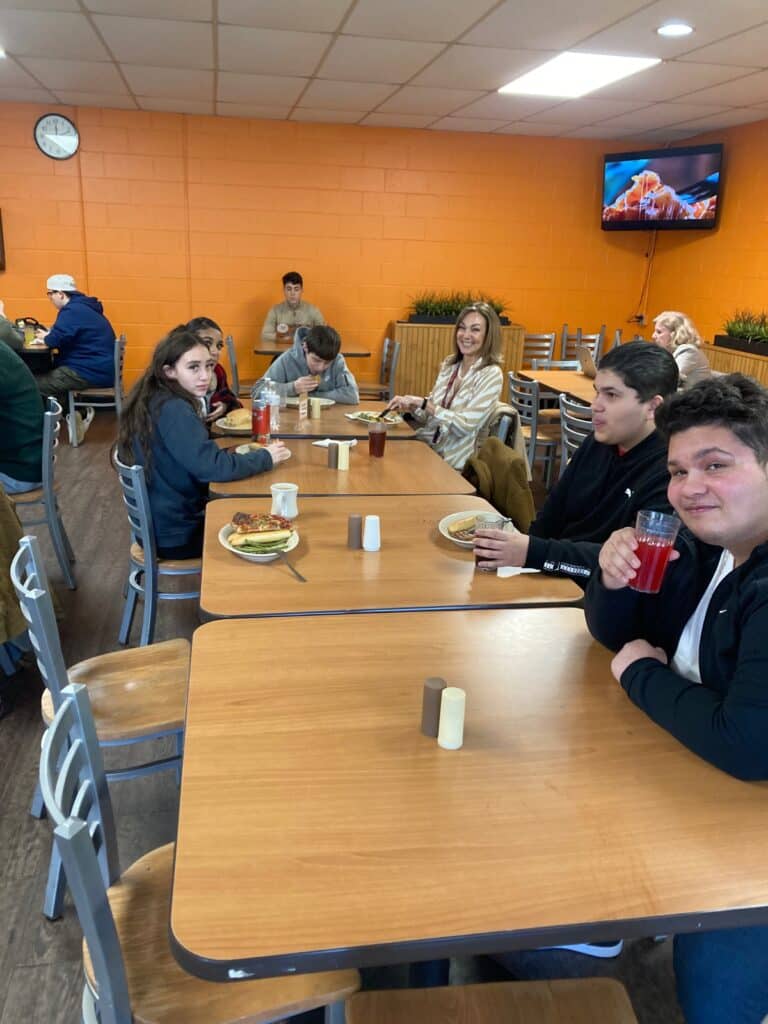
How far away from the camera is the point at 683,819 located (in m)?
1.08

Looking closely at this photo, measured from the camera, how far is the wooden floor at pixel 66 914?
5.32ft

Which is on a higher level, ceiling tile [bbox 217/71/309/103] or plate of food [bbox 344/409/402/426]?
ceiling tile [bbox 217/71/309/103]

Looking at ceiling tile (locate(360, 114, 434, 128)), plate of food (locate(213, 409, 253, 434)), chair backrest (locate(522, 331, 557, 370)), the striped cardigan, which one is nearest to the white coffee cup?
plate of food (locate(213, 409, 253, 434))

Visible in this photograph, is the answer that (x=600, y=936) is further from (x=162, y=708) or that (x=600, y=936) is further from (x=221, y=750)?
(x=162, y=708)

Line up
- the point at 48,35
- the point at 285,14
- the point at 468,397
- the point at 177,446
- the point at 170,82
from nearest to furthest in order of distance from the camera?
the point at 177,446, the point at 468,397, the point at 285,14, the point at 48,35, the point at 170,82

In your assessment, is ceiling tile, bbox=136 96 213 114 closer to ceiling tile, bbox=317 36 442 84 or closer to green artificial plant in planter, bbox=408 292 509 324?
ceiling tile, bbox=317 36 442 84

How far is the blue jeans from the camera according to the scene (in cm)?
116

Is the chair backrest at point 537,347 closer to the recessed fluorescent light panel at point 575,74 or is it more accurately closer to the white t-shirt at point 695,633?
the recessed fluorescent light panel at point 575,74

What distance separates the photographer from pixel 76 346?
6.00 metres

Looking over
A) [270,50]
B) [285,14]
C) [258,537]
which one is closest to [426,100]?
[270,50]

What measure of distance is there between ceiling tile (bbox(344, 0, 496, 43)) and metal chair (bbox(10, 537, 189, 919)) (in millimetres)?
3256

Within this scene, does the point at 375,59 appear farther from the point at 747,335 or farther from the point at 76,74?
the point at 747,335

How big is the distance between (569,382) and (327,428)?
2541mm

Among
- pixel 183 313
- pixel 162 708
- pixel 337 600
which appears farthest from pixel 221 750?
pixel 183 313
